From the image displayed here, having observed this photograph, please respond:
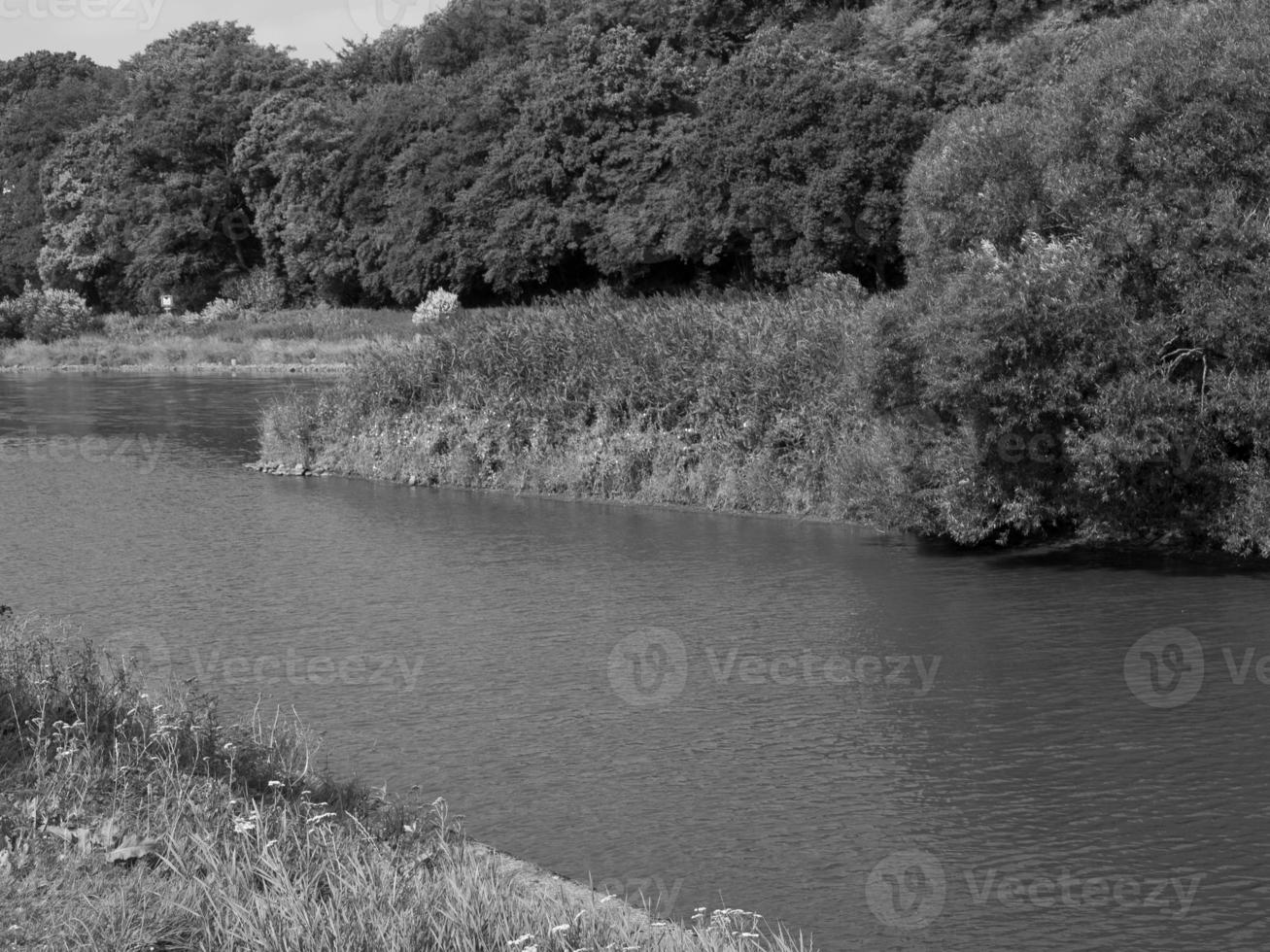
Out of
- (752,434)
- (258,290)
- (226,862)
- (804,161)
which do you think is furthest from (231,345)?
(226,862)

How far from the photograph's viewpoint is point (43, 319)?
79.4 metres

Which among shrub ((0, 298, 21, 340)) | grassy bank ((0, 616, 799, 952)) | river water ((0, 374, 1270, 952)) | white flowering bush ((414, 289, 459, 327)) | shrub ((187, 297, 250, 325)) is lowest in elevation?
river water ((0, 374, 1270, 952))

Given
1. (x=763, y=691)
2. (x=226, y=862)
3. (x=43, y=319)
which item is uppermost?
(x=43, y=319)

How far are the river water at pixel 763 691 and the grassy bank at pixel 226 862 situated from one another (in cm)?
153

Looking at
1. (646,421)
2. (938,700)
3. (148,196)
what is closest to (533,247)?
(148,196)

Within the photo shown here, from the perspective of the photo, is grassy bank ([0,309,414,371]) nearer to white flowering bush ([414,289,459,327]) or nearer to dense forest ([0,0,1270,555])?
white flowering bush ([414,289,459,327])

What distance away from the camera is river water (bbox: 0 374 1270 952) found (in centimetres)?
1061

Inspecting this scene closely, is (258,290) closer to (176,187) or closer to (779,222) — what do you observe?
(176,187)

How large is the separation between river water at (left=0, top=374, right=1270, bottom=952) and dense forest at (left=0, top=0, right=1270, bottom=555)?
1.74 m

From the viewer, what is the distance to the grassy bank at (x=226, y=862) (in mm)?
7016

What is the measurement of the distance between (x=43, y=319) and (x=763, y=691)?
72.4 meters

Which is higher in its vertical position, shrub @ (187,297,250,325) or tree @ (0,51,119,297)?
tree @ (0,51,119,297)

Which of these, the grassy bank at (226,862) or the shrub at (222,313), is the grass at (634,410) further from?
the shrub at (222,313)

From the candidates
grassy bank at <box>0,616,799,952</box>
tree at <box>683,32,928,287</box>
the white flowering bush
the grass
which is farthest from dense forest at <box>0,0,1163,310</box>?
grassy bank at <box>0,616,799,952</box>
